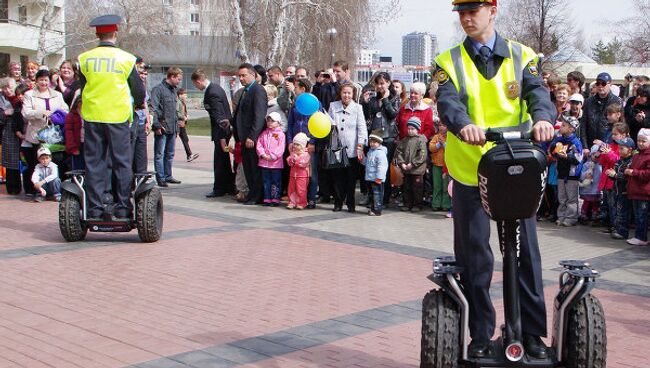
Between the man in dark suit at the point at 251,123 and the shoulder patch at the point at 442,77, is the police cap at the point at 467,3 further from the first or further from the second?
the man in dark suit at the point at 251,123

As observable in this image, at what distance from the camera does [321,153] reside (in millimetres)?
12125

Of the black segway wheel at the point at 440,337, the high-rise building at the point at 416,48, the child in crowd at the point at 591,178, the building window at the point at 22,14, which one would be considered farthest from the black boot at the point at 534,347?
the high-rise building at the point at 416,48

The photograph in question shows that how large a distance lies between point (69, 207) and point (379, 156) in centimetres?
447

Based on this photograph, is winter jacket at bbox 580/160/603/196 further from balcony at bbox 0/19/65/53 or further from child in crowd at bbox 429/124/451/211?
balcony at bbox 0/19/65/53

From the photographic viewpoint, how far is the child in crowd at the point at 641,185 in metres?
9.45

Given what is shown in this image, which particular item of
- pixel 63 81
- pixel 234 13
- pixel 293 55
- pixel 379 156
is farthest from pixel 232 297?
pixel 293 55

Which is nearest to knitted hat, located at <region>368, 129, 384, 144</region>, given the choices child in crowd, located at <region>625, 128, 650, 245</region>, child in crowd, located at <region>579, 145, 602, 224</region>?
child in crowd, located at <region>579, 145, 602, 224</region>

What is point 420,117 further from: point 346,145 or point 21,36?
point 21,36

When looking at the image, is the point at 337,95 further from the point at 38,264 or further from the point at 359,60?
the point at 359,60

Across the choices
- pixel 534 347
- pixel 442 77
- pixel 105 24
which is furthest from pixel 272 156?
pixel 534 347

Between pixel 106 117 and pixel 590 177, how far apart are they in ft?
19.4

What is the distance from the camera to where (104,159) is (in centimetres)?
898

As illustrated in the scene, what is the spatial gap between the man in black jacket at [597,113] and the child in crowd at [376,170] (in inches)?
104

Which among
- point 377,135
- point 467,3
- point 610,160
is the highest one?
point 467,3
